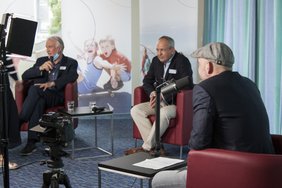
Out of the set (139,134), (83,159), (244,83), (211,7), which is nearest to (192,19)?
(211,7)

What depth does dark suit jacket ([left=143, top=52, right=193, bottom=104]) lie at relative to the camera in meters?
4.74

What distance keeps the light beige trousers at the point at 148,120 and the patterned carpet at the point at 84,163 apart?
37 centimetres

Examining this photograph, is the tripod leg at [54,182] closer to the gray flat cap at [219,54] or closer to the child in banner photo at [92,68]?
the gray flat cap at [219,54]

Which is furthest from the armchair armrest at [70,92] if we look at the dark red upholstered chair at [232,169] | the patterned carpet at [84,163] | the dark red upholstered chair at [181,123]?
the dark red upholstered chair at [232,169]

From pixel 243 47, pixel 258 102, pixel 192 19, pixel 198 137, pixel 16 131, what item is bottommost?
pixel 16 131

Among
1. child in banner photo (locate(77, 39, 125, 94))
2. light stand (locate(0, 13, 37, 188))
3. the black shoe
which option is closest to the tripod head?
light stand (locate(0, 13, 37, 188))

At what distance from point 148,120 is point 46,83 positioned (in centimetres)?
136

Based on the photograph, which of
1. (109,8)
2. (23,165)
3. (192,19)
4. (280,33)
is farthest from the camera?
(109,8)

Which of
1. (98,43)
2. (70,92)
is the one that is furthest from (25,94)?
(98,43)

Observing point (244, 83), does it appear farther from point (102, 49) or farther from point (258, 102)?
point (102, 49)

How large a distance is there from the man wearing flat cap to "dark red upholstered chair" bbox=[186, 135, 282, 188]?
0.28 ft

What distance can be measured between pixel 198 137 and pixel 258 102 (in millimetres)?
383

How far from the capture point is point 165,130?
14.8ft

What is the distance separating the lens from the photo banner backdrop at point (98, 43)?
6496 mm
